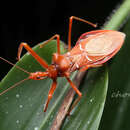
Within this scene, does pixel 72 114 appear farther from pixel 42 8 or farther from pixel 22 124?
pixel 42 8

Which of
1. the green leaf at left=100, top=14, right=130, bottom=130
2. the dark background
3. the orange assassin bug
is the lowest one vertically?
the green leaf at left=100, top=14, right=130, bottom=130

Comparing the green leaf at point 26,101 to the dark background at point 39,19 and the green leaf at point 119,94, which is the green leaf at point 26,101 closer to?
the green leaf at point 119,94

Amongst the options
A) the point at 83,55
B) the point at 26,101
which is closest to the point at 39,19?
the point at 83,55

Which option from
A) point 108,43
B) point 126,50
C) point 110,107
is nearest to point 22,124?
point 110,107

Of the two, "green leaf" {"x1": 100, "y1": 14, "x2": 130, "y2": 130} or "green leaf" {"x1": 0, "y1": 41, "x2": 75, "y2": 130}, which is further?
"green leaf" {"x1": 100, "y1": 14, "x2": 130, "y2": 130}

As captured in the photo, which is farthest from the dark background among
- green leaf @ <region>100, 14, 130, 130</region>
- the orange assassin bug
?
green leaf @ <region>100, 14, 130, 130</region>

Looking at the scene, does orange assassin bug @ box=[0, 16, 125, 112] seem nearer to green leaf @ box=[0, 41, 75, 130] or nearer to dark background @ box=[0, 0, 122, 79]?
green leaf @ box=[0, 41, 75, 130]
